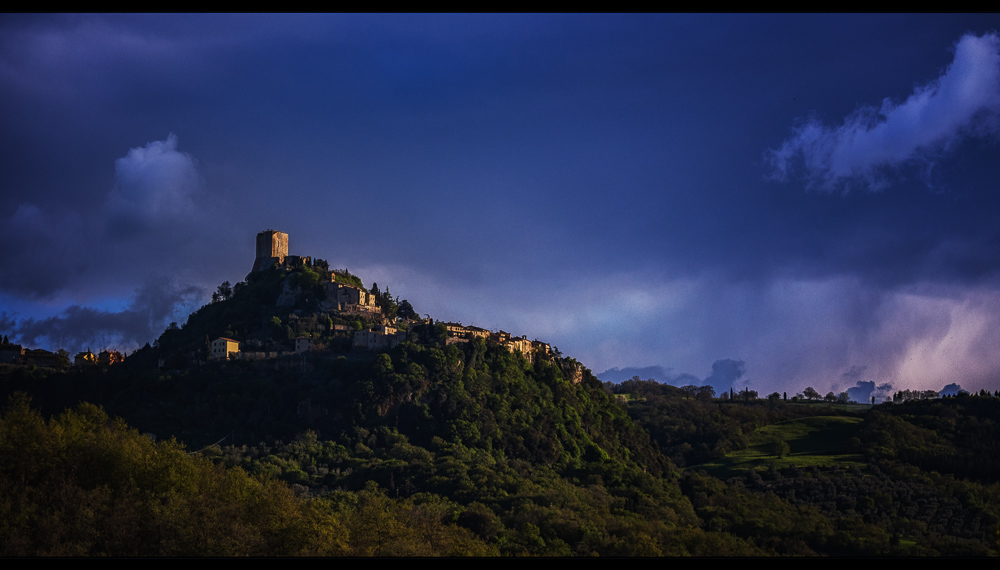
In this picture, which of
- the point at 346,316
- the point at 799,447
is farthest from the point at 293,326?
the point at 799,447

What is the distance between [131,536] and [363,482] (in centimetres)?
3268

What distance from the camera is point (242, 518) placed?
40.5 meters

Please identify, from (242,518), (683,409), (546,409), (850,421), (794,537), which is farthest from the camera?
(683,409)

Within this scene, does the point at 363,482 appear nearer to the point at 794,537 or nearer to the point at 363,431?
the point at 363,431

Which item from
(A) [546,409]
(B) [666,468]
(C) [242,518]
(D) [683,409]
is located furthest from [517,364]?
(C) [242,518]

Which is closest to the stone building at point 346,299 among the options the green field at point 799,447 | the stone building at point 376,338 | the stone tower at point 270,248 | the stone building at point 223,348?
the stone building at point 376,338

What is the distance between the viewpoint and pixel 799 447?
112m

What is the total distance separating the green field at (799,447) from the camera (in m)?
100

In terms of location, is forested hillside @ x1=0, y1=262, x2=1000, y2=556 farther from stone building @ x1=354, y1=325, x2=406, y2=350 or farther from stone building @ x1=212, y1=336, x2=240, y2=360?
stone building @ x1=212, y1=336, x2=240, y2=360

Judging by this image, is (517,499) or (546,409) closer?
(517,499)

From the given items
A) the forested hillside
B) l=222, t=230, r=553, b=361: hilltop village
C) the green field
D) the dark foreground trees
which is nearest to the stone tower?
l=222, t=230, r=553, b=361: hilltop village

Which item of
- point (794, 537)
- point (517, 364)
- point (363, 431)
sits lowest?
point (794, 537)

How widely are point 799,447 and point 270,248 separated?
8633cm

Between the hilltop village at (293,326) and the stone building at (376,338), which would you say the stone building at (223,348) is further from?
the stone building at (376,338)
